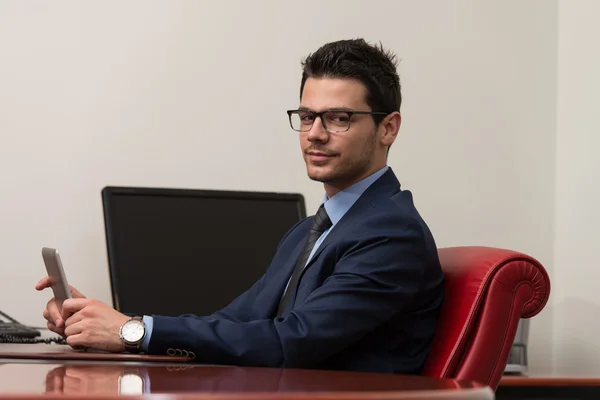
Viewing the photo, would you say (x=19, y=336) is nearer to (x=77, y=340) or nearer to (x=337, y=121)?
(x=77, y=340)

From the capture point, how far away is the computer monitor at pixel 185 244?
8.57ft

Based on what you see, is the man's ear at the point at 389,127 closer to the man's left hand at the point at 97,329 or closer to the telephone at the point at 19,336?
the man's left hand at the point at 97,329

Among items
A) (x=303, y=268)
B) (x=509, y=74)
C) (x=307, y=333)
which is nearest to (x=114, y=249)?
(x=303, y=268)

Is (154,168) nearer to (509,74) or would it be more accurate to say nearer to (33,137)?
(33,137)

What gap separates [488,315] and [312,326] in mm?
347

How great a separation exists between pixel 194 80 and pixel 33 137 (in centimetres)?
59

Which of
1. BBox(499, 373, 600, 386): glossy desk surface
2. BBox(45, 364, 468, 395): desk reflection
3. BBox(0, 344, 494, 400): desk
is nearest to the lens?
BBox(0, 344, 494, 400): desk

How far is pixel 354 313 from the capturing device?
5.35 ft

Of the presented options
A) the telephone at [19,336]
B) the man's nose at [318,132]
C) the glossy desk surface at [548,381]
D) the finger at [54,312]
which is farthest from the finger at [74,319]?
the glossy desk surface at [548,381]

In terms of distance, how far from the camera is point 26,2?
112 inches

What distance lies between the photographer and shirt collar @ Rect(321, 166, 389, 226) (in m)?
1.97

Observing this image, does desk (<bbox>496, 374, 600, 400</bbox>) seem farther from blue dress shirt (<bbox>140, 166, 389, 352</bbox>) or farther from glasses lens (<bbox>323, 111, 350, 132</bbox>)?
glasses lens (<bbox>323, 111, 350, 132</bbox>)

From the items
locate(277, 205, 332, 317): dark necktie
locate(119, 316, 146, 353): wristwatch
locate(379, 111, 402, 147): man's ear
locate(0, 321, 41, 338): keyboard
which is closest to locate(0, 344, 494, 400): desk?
locate(119, 316, 146, 353): wristwatch

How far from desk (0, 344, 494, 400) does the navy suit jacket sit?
0.27 metres
